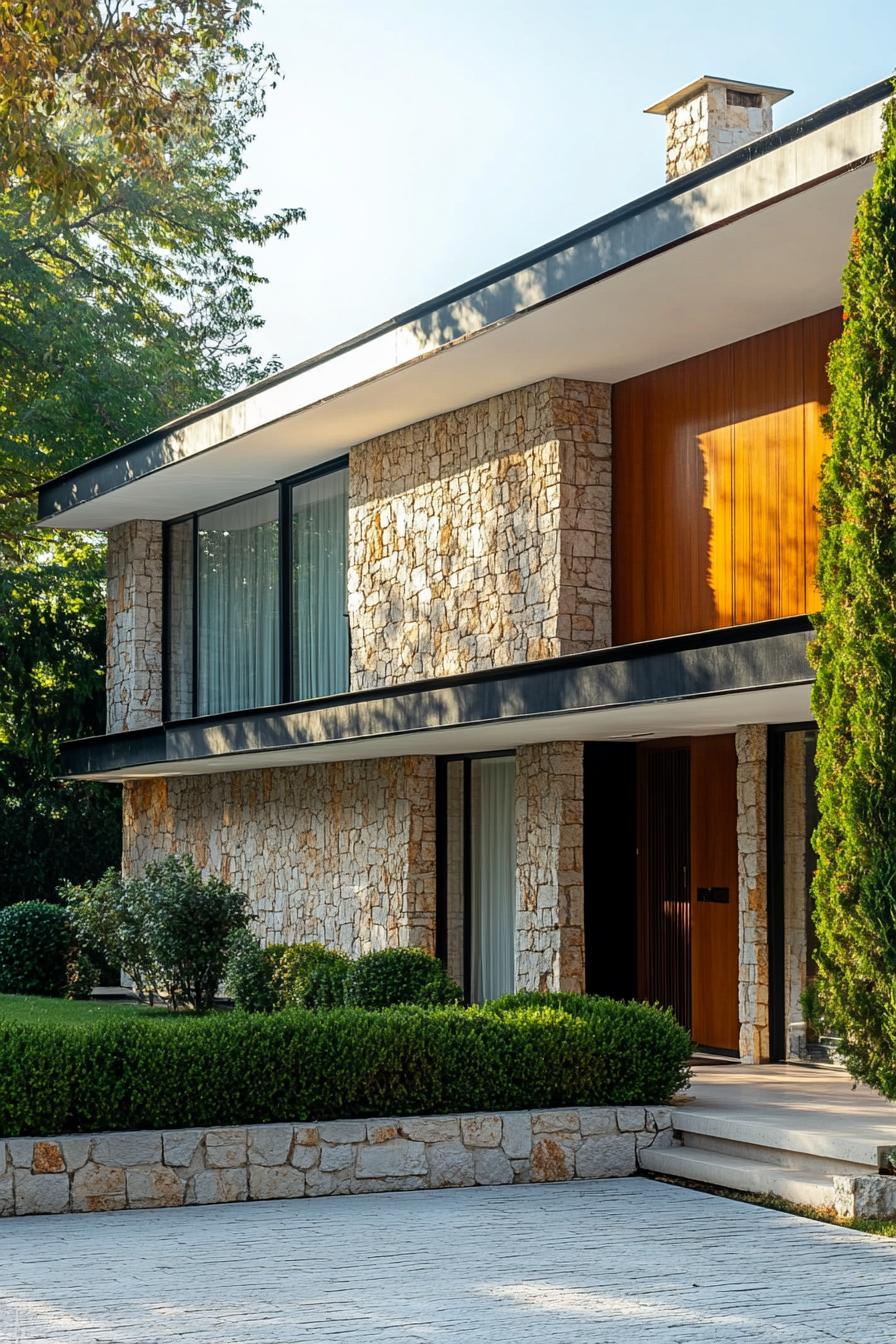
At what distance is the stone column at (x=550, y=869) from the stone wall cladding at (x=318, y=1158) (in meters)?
4.18

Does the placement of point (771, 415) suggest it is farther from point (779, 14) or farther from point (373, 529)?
point (779, 14)

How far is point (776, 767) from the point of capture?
1330cm

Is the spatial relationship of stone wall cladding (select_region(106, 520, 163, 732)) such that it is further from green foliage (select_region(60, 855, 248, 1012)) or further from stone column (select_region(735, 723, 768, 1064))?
stone column (select_region(735, 723, 768, 1064))

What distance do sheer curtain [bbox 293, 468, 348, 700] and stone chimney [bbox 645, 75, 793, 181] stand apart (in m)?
5.41

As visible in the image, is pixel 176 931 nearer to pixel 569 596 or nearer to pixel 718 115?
pixel 569 596

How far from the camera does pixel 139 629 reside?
2217 cm

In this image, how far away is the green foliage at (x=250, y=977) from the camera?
1638cm

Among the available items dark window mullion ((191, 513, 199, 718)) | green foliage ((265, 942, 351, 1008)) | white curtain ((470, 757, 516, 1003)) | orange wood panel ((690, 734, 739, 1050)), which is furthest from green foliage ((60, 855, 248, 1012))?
orange wood panel ((690, 734, 739, 1050))

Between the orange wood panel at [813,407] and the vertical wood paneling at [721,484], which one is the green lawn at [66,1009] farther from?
the orange wood panel at [813,407]

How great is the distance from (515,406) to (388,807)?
4.63 metres

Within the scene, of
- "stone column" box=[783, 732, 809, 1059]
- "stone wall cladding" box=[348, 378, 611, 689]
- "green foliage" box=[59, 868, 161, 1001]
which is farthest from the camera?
"green foliage" box=[59, 868, 161, 1001]

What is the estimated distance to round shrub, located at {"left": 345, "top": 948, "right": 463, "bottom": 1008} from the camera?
46.3 feet

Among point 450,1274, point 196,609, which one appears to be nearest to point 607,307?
point 450,1274

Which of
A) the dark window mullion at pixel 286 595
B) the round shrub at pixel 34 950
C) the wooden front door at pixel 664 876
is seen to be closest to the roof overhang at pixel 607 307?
the dark window mullion at pixel 286 595
